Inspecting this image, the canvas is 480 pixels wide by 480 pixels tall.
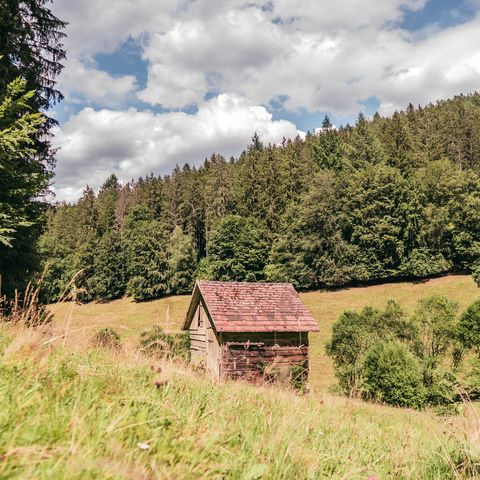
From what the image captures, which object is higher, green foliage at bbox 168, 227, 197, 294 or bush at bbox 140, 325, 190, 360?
green foliage at bbox 168, 227, 197, 294

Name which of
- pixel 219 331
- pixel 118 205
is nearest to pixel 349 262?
pixel 219 331

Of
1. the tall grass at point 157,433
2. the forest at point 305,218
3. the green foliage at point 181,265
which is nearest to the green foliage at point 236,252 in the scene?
the forest at point 305,218

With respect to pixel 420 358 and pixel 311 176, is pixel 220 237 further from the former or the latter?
pixel 420 358

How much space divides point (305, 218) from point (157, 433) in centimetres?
6172

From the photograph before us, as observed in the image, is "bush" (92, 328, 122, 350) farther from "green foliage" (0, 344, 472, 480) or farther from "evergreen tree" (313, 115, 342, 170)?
"evergreen tree" (313, 115, 342, 170)

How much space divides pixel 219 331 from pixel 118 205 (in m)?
76.5

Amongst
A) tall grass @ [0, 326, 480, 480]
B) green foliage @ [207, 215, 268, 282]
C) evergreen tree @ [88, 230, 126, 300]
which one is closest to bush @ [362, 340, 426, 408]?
tall grass @ [0, 326, 480, 480]

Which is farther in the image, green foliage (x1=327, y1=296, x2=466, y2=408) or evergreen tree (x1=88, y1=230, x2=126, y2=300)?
evergreen tree (x1=88, y1=230, x2=126, y2=300)

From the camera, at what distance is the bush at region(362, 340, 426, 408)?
21.2m

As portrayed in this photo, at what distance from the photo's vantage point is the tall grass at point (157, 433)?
2119 millimetres

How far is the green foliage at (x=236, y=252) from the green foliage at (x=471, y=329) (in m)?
43.2

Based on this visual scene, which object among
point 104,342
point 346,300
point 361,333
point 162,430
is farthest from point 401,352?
point 346,300

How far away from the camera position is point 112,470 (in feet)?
6.48

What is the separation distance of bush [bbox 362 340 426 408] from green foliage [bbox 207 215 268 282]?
44.3 meters
